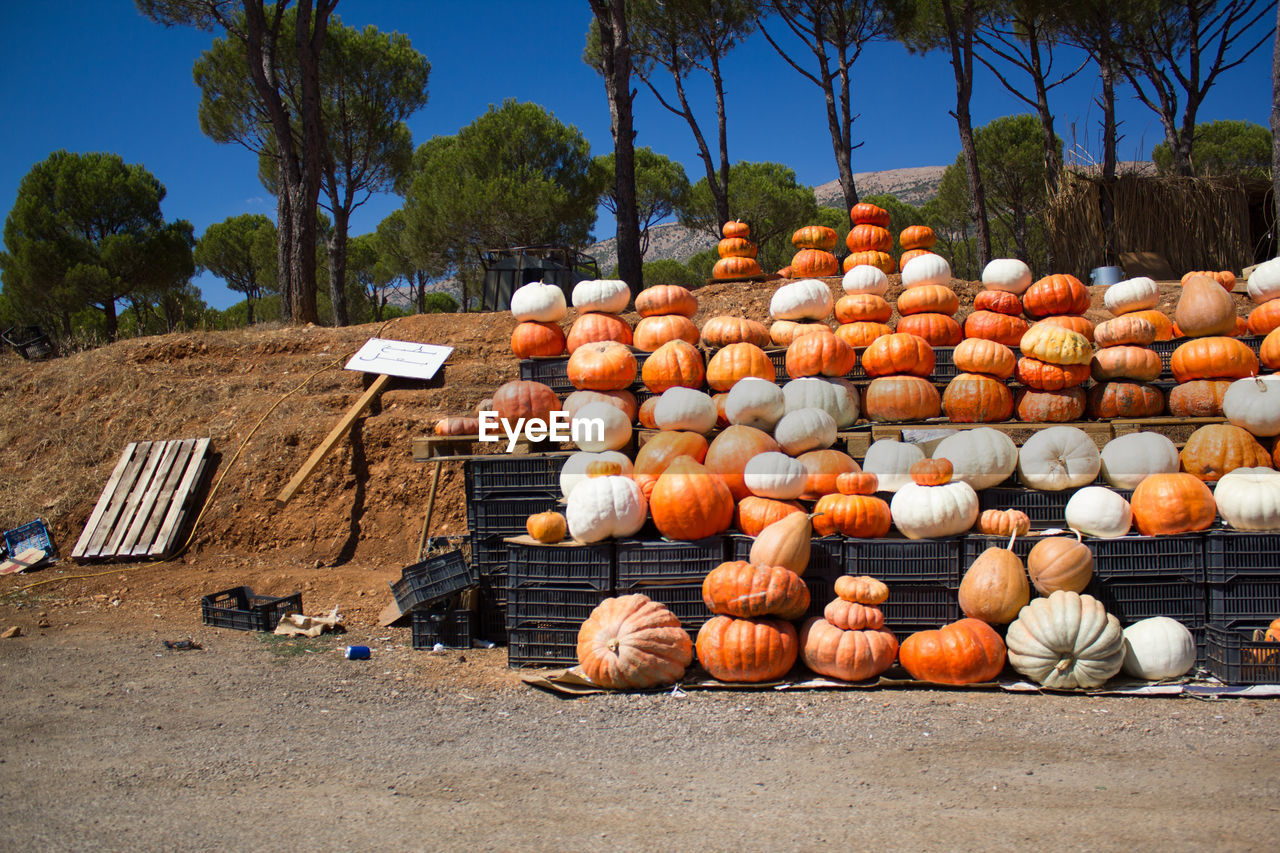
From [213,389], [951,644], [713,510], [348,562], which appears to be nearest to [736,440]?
[713,510]

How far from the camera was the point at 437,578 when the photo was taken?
17.6 feet

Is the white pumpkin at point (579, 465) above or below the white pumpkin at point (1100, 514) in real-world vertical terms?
above

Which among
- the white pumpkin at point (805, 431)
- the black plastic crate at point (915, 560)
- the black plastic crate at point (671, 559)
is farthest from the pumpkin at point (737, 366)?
the black plastic crate at point (915, 560)

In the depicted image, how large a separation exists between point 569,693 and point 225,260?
1225 inches

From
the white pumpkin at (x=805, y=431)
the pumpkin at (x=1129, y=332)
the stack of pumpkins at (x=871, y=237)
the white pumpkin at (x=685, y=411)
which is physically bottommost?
the white pumpkin at (x=805, y=431)

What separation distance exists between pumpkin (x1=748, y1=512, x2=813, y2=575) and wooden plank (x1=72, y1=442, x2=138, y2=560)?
652 cm

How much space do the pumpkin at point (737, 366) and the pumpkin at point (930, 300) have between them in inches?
58.7

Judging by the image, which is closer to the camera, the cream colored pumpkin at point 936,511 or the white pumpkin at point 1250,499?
the white pumpkin at point 1250,499

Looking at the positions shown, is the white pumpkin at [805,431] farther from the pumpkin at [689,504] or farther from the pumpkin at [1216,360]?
the pumpkin at [1216,360]

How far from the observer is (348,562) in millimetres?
7406

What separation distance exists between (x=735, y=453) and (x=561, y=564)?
1314 millimetres

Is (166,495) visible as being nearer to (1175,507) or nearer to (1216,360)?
(1175,507)

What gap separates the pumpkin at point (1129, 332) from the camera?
619 centimetres

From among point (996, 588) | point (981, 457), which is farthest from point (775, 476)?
point (996, 588)
